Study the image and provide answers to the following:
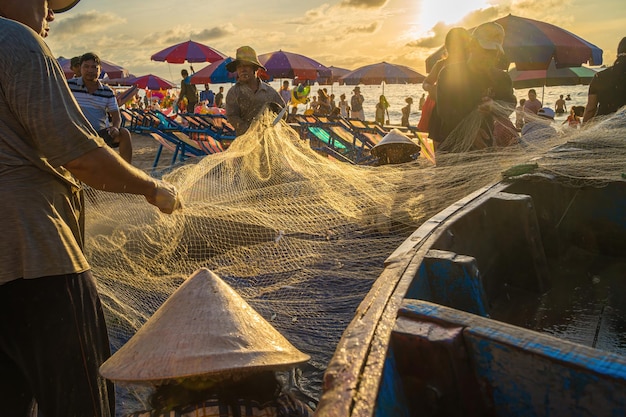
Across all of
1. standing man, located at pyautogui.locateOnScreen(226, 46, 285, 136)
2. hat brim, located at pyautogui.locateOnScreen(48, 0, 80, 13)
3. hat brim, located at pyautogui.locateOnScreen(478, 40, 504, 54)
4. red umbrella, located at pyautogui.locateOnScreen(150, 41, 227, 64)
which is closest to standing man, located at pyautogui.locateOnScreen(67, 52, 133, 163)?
standing man, located at pyautogui.locateOnScreen(226, 46, 285, 136)

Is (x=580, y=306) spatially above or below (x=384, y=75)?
below

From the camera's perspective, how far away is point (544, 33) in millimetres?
9500

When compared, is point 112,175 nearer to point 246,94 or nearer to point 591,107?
point 246,94

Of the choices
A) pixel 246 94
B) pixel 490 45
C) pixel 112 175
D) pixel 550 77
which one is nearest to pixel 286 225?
pixel 112 175

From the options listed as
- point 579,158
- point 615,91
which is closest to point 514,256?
point 579,158

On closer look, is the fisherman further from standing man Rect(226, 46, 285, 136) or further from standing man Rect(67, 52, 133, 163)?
standing man Rect(226, 46, 285, 136)

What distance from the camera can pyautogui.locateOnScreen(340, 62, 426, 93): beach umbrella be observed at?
18.9 meters

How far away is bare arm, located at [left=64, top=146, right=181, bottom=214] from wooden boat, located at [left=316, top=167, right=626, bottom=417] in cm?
87

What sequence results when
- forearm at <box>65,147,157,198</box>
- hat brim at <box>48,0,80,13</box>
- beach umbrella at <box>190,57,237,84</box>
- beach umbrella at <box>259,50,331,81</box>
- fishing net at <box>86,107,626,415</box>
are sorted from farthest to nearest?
beach umbrella at <box>259,50,331,81</box> → beach umbrella at <box>190,57,237,84</box> → fishing net at <box>86,107,626,415</box> → hat brim at <box>48,0,80,13</box> → forearm at <box>65,147,157,198</box>

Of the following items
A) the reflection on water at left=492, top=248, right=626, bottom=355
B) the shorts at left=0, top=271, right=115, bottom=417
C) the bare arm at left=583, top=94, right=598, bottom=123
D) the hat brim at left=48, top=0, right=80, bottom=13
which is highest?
the hat brim at left=48, top=0, right=80, bottom=13

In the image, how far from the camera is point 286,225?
3.10 meters

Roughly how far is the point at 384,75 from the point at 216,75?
711 centimetres

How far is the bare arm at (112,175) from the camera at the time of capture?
1.47 m

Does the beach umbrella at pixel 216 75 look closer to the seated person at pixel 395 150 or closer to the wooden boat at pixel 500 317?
the seated person at pixel 395 150
